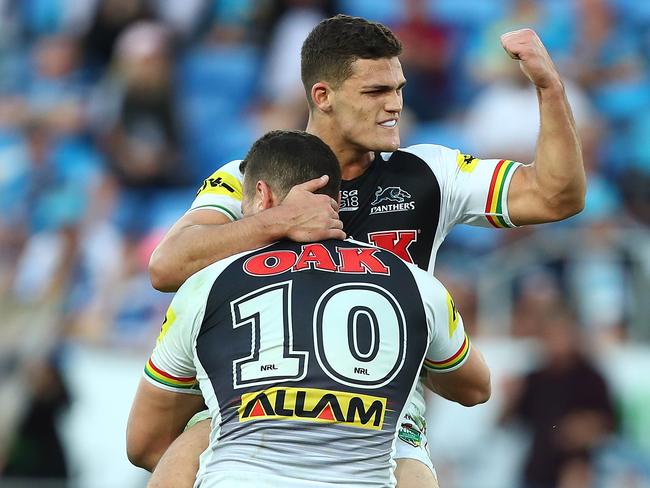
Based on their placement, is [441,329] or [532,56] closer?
[441,329]

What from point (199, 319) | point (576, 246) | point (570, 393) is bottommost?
point (570, 393)

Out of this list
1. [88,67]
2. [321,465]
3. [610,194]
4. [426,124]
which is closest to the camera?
[321,465]

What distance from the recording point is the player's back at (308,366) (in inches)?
139

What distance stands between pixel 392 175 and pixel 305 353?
52.1 inches

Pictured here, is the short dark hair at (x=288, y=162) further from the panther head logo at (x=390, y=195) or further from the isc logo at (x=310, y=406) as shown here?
the isc logo at (x=310, y=406)

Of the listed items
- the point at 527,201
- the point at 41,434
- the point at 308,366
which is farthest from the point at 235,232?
the point at 41,434

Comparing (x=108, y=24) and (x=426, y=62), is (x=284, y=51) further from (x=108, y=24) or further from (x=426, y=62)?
(x=108, y=24)

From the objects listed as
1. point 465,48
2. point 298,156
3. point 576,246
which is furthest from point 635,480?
point 298,156

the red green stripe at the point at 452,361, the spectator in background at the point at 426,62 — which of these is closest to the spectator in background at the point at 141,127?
the spectator in background at the point at 426,62

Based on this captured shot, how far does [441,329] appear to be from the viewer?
381 centimetres

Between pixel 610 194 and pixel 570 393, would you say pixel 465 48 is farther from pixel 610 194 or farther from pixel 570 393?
pixel 570 393

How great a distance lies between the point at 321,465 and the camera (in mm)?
3504

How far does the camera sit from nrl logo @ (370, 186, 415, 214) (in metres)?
4.59

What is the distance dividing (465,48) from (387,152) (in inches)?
257
